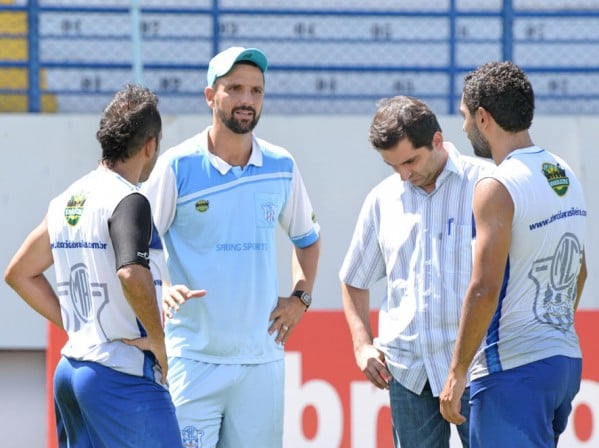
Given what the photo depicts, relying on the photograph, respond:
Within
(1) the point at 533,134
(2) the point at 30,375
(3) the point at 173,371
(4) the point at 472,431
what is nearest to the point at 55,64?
(2) the point at 30,375

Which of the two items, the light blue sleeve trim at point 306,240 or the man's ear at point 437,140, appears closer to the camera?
the man's ear at point 437,140

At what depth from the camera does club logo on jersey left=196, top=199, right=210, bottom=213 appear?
3994 millimetres

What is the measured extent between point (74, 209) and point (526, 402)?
57.6 inches

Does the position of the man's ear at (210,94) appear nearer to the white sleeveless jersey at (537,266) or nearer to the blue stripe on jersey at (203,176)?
the blue stripe on jersey at (203,176)

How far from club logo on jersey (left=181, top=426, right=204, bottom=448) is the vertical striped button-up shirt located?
704 millimetres

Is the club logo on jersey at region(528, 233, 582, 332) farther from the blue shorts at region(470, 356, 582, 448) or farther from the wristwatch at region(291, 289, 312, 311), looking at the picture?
the wristwatch at region(291, 289, 312, 311)

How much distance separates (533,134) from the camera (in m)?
7.53

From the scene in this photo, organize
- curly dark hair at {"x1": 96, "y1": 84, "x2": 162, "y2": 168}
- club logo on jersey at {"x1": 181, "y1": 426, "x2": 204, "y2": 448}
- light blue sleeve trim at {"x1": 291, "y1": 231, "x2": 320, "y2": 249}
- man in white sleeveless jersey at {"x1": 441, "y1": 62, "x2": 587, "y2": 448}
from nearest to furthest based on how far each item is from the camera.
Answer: man in white sleeveless jersey at {"x1": 441, "y1": 62, "x2": 587, "y2": 448} < curly dark hair at {"x1": 96, "y1": 84, "x2": 162, "y2": 168} < club logo on jersey at {"x1": 181, "y1": 426, "x2": 204, "y2": 448} < light blue sleeve trim at {"x1": 291, "y1": 231, "x2": 320, "y2": 249}

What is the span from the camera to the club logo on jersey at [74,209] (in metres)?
3.44

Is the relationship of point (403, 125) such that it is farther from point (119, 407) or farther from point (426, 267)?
point (119, 407)

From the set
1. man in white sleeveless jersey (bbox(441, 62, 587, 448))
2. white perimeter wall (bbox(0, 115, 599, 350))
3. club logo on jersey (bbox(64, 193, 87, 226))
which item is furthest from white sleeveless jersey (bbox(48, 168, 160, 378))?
→ white perimeter wall (bbox(0, 115, 599, 350))

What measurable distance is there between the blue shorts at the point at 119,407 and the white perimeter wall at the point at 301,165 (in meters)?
4.02

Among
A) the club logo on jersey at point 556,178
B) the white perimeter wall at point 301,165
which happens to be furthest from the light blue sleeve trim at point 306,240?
the white perimeter wall at point 301,165

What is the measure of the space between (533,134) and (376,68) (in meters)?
1.43
